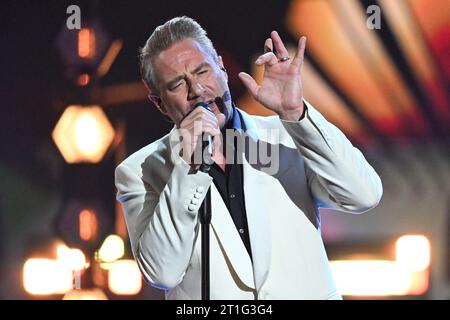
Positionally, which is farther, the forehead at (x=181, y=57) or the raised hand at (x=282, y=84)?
the forehead at (x=181, y=57)

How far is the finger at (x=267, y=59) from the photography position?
146 cm

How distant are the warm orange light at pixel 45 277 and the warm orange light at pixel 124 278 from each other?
160 mm

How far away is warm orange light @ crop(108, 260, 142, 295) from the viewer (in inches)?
100

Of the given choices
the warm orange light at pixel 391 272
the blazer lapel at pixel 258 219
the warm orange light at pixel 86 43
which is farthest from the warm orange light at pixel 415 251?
the warm orange light at pixel 86 43

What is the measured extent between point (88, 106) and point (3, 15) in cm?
46

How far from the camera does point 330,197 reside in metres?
1.50

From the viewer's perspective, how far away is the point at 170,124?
2.38 m

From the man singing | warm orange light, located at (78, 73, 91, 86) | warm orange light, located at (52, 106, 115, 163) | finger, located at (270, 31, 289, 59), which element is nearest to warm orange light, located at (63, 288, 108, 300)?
warm orange light, located at (52, 106, 115, 163)

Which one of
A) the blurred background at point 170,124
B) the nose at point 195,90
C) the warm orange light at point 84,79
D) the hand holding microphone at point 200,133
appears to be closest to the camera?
the hand holding microphone at point 200,133

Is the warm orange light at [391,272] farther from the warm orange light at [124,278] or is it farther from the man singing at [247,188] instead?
the man singing at [247,188]

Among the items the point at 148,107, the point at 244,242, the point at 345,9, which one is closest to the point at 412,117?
the point at 345,9

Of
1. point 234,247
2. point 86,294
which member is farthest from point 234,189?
point 86,294
